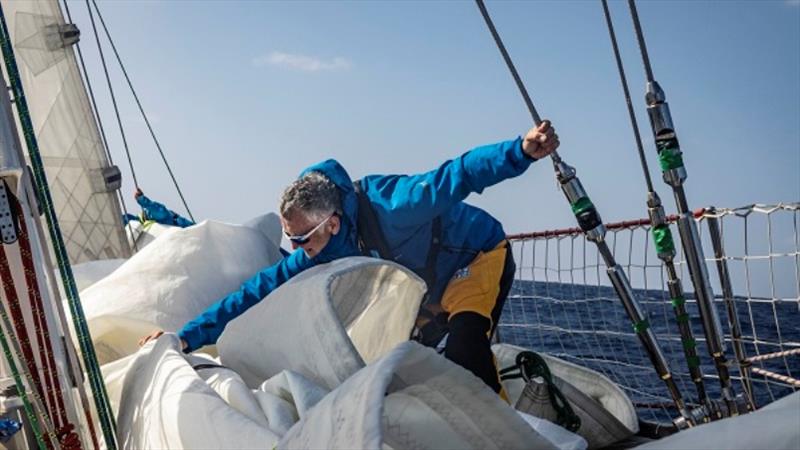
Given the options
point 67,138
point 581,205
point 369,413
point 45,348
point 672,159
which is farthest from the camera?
point 67,138

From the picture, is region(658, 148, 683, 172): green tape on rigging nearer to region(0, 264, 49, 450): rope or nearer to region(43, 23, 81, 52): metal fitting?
region(0, 264, 49, 450): rope

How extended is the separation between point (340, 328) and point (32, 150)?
985mm

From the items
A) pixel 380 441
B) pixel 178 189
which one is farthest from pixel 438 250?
pixel 178 189

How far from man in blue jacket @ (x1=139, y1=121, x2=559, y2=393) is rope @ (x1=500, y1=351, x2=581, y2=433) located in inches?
7.3

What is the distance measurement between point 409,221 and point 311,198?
13.7 inches

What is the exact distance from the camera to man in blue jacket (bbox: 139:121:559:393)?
2.60 m

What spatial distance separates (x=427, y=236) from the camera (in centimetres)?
290

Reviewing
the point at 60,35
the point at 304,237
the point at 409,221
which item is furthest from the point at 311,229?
the point at 60,35

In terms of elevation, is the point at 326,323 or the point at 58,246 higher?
the point at 58,246

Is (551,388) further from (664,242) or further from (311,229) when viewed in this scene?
(311,229)

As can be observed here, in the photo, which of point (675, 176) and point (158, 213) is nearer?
point (675, 176)

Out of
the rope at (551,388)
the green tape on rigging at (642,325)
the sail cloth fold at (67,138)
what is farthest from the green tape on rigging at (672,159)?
the sail cloth fold at (67,138)

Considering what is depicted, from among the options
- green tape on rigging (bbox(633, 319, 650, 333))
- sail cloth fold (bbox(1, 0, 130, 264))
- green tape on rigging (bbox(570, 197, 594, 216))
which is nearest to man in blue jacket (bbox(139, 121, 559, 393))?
Answer: green tape on rigging (bbox(570, 197, 594, 216))

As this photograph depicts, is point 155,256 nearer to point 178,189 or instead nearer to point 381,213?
point 381,213
